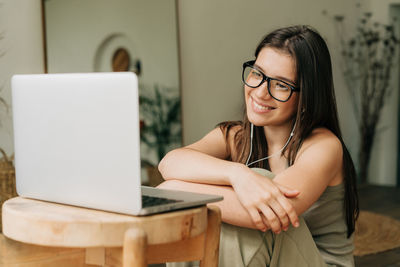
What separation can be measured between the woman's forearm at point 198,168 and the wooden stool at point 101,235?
23 centimetres

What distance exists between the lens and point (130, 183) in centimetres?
88

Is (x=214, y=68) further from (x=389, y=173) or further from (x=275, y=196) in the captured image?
(x=275, y=196)

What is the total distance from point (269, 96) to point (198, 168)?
334 mm

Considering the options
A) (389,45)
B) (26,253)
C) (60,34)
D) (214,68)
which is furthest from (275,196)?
(389,45)

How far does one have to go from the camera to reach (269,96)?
4.95 feet

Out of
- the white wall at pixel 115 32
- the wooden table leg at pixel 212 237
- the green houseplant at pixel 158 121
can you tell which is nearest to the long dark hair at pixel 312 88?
the wooden table leg at pixel 212 237

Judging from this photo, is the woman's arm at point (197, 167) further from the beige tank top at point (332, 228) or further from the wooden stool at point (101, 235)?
the beige tank top at point (332, 228)

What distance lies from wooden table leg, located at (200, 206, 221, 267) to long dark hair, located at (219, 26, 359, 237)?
573 millimetres

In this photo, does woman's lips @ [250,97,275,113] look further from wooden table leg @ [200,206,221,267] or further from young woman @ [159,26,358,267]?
wooden table leg @ [200,206,221,267]

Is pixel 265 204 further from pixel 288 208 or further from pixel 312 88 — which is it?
pixel 312 88

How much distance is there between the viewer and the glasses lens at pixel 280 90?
149 cm

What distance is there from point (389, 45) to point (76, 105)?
5.19 meters

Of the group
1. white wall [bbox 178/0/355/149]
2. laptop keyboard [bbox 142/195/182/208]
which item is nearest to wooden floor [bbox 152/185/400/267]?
Result: white wall [bbox 178/0/355/149]

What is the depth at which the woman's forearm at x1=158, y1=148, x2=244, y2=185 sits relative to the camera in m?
1.27
